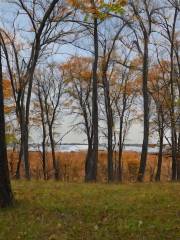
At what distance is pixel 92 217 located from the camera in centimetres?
866

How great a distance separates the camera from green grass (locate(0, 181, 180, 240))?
758cm

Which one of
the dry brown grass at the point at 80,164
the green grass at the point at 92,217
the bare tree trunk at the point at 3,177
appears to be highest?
the bare tree trunk at the point at 3,177

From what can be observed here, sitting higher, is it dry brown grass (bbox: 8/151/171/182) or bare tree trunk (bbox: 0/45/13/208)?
bare tree trunk (bbox: 0/45/13/208)

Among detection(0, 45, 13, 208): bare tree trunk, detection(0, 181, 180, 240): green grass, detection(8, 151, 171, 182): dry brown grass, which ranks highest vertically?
detection(0, 45, 13, 208): bare tree trunk

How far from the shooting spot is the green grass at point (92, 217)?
7582 mm

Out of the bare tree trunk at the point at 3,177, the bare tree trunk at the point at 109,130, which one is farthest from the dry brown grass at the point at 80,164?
the bare tree trunk at the point at 3,177

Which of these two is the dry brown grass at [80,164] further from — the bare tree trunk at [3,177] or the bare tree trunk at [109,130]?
the bare tree trunk at [3,177]

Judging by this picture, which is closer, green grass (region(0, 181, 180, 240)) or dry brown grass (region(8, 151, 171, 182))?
green grass (region(0, 181, 180, 240))

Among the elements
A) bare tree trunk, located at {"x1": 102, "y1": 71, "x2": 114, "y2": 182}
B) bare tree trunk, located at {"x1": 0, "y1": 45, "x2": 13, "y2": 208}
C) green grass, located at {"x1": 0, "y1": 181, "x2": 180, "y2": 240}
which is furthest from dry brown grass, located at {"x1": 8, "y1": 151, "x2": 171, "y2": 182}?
bare tree trunk, located at {"x1": 0, "y1": 45, "x2": 13, "y2": 208}

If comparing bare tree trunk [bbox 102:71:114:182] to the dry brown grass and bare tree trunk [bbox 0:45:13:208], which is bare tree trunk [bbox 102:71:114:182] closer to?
bare tree trunk [bbox 0:45:13:208]

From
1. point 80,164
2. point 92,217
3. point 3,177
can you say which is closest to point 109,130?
point 3,177

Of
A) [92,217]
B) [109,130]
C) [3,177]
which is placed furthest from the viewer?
Result: [109,130]

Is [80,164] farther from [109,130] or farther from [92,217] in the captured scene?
[92,217]

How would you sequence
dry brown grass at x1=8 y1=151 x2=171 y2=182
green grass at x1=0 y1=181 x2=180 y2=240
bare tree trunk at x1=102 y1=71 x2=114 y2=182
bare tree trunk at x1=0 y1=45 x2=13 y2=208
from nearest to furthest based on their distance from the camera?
green grass at x1=0 y1=181 x2=180 y2=240 → bare tree trunk at x1=0 y1=45 x2=13 y2=208 → bare tree trunk at x1=102 y1=71 x2=114 y2=182 → dry brown grass at x1=8 y1=151 x2=171 y2=182
